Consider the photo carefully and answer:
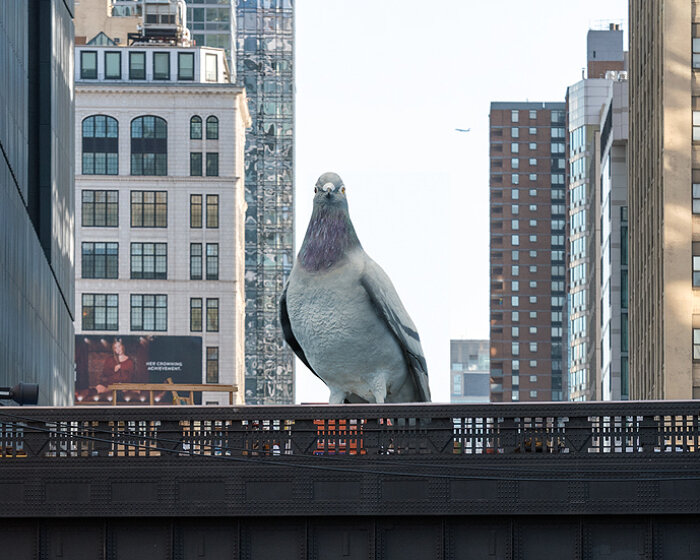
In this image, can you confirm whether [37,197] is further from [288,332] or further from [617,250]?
[617,250]


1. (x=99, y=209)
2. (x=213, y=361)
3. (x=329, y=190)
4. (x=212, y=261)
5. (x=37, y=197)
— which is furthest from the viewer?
(x=212, y=261)

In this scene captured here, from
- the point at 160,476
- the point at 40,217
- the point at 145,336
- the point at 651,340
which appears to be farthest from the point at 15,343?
the point at 145,336

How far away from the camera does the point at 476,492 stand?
31062 mm

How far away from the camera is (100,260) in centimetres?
14675

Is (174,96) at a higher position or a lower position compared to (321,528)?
higher

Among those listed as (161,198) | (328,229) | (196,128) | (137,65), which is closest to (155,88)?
(137,65)

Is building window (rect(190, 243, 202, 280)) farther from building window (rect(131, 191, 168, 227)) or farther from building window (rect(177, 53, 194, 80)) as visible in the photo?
building window (rect(177, 53, 194, 80))

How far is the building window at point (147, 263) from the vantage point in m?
148

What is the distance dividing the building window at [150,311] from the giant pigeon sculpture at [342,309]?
11408cm

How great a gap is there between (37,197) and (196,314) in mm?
69405

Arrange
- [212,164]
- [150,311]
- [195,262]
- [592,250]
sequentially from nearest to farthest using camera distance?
[150,311] → [195,262] → [212,164] → [592,250]

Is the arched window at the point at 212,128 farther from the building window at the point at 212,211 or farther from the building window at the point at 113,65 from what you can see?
the building window at the point at 113,65

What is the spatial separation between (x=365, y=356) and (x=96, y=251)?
118 metres

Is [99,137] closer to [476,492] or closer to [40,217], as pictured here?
[40,217]
